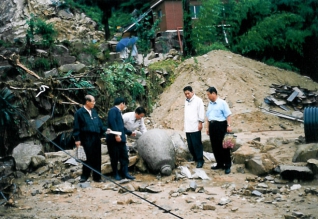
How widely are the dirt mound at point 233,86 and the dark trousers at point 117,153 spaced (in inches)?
223

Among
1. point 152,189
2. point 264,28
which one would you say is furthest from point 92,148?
point 264,28

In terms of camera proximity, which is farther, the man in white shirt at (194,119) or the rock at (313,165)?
the man in white shirt at (194,119)

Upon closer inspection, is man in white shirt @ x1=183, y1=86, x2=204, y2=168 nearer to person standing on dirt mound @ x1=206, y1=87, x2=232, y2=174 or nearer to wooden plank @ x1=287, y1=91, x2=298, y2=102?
person standing on dirt mound @ x1=206, y1=87, x2=232, y2=174

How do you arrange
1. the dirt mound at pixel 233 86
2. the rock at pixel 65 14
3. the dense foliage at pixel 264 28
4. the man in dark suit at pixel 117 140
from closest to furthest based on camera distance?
the man in dark suit at pixel 117 140
the dirt mound at pixel 233 86
the dense foliage at pixel 264 28
the rock at pixel 65 14

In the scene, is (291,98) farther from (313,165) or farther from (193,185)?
(193,185)

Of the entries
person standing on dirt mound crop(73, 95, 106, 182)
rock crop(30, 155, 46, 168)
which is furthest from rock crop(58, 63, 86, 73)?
person standing on dirt mound crop(73, 95, 106, 182)

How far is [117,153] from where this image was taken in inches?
273

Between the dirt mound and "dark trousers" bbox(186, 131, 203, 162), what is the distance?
453 centimetres

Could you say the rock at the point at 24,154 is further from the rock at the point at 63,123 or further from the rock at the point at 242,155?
the rock at the point at 242,155

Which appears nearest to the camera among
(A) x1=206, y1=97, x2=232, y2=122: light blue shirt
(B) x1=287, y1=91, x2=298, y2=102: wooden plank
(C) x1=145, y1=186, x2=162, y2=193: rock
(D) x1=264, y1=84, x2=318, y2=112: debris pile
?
(C) x1=145, y1=186, x2=162, y2=193: rock

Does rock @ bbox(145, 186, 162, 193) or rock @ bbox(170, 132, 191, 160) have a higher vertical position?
rock @ bbox(170, 132, 191, 160)

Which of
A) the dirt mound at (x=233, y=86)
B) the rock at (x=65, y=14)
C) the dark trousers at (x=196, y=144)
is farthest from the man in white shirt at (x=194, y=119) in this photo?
the rock at (x=65, y=14)

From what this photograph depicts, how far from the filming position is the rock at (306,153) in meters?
7.14

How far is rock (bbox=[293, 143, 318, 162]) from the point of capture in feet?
23.4
